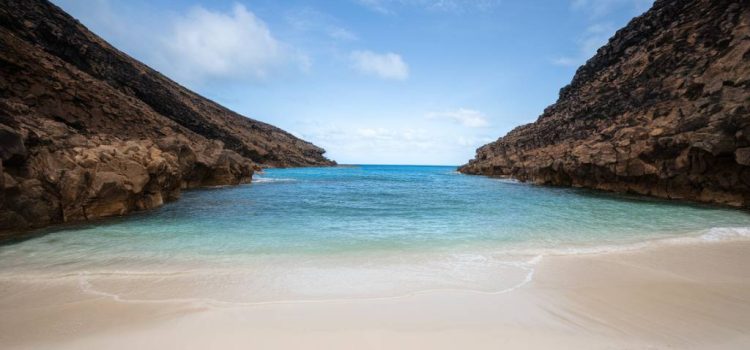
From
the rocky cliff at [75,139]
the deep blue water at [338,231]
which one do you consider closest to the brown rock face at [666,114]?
the deep blue water at [338,231]

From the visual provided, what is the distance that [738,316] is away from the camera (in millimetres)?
4578

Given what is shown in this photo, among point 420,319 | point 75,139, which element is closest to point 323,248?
point 420,319

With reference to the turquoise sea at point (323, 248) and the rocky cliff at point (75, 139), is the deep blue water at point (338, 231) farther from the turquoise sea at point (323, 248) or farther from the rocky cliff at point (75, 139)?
the rocky cliff at point (75, 139)

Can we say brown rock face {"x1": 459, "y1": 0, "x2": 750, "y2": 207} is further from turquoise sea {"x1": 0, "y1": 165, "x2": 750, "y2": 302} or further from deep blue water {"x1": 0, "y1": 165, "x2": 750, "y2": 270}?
turquoise sea {"x1": 0, "y1": 165, "x2": 750, "y2": 302}

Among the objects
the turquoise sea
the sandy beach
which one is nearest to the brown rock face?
the turquoise sea

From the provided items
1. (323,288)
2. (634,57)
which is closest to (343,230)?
(323,288)

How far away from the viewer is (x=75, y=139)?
43.6 feet

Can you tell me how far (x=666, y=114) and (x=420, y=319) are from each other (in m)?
30.9

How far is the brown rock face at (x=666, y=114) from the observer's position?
18.0 meters

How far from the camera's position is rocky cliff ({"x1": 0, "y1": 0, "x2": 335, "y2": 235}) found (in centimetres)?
1050

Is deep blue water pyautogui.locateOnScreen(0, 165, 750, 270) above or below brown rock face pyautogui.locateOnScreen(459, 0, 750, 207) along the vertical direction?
below

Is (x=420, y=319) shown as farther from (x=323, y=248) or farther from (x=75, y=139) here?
(x=75, y=139)

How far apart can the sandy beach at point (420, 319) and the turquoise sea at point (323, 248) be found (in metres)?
0.45

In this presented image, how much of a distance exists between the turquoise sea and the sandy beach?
446 mm
